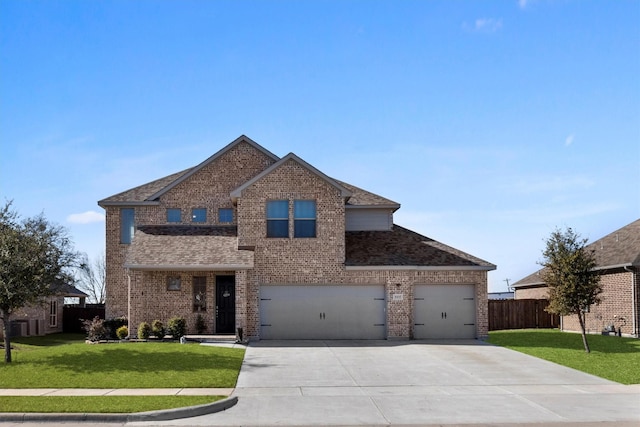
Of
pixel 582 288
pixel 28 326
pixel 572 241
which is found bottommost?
pixel 28 326

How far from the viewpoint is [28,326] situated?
118ft

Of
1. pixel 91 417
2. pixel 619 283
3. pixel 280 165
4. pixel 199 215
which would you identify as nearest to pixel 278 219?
pixel 280 165

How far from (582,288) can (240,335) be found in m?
12.7

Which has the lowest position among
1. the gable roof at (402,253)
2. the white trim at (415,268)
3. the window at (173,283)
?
the window at (173,283)

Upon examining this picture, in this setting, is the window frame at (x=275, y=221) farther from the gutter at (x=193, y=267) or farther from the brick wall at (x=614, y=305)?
the brick wall at (x=614, y=305)

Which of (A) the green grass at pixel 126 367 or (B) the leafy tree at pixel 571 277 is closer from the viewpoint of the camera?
(A) the green grass at pixel 126 367

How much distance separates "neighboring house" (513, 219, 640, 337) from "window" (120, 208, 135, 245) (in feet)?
70.6

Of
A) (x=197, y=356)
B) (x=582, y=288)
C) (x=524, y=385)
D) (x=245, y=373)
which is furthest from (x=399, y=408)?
(x=582, y=288)

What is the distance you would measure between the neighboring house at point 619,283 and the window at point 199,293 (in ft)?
57.3

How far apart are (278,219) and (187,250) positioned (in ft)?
13.1

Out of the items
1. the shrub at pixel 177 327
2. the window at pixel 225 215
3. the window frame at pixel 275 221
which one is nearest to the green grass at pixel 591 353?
the window frame at pixel 275 221

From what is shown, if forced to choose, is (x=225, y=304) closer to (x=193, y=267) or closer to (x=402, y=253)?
(x=193, y=267)

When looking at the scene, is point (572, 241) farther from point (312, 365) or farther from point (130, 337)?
point (130, 337)

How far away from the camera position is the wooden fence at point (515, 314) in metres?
37.8
